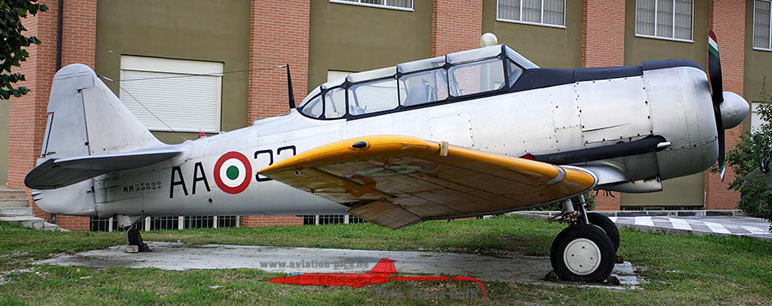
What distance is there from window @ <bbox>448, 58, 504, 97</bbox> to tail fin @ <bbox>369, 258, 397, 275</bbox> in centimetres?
209

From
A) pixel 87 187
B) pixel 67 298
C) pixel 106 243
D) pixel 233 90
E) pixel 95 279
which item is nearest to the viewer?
pixel 67 298

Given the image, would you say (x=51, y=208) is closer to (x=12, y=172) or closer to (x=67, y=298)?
(x=67, y=298)

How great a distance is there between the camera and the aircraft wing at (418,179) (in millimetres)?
4117


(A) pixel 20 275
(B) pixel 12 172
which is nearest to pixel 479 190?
(A) pixel 20 275

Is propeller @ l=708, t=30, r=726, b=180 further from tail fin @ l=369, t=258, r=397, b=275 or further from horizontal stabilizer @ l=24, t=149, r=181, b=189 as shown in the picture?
horizontal stabilizer @ l=24, t=149, r=181, b=189

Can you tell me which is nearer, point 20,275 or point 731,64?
point 20,275

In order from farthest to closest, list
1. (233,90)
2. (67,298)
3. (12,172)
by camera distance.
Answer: (233,90), (12,172), (67,298)

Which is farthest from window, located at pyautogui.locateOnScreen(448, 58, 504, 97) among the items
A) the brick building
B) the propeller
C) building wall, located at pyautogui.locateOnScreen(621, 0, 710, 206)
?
building wall, located at pyautogui.locateOnScreen(621, 0, 710, 206)

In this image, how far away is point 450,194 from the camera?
18.3 ft

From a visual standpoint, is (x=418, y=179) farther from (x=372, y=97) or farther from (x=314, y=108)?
(x=314, y=108)

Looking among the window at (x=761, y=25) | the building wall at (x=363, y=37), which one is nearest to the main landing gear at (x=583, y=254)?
the building wall at (x=363, y=37)

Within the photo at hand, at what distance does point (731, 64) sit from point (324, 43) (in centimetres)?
1209

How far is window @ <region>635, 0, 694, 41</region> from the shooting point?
17.2 metres

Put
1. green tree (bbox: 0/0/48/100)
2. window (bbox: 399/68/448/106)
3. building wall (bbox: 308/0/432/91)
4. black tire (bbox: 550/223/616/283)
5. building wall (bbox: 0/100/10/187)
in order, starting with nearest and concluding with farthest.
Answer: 1. black tire (bbox: 550/223/616/283)
2. window (bbox: 399/68/448/106)
3. green tree (bbox: 0/0/48/100)
4. building wall (bbox: 0/100/10/187)
5. building wall (bbox: 308/0/432/91)
